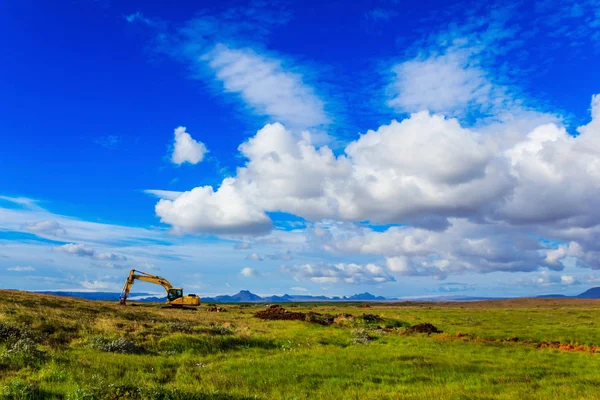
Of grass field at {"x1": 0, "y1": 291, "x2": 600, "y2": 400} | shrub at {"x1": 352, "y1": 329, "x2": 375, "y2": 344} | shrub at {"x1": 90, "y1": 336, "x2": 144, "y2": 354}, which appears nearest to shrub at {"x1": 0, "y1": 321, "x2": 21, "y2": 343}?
grass field at {"x1": 0, "y1": 291, "x2": 600, "y2": 400}

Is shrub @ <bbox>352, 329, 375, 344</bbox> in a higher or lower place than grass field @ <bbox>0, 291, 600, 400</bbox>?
lower

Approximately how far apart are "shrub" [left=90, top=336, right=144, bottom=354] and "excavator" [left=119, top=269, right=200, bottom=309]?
2137 inches

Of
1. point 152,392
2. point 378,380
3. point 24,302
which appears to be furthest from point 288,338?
point 24,302

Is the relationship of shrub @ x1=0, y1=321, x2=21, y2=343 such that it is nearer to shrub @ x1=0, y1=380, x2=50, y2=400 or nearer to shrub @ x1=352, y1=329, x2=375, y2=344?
shrub @ x1=0, y1=380, x2=50, y2=400

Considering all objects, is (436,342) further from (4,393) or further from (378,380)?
(4,393)

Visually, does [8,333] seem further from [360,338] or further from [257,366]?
[360,338]

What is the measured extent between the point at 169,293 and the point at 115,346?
5779cm

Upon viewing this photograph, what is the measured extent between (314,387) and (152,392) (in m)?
8.18

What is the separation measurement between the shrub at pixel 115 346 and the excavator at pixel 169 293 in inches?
2137

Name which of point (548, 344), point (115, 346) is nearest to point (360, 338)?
point (548, 344)

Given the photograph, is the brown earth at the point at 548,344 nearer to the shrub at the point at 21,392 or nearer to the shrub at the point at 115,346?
the shrub at the point at 115,346

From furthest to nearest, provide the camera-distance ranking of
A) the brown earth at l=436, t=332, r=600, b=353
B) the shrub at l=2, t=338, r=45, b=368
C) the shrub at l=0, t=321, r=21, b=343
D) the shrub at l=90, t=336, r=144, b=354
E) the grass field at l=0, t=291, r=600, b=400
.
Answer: the brown earth at l=436, t=332, r=600, b=353 < the shrub at l=90, t=336, r=144, b=354 < the shrub at l=0, t=321, r=21, b=343 < the shrub at l=2, t=338, r=45, b=368 < the grass field at l=0, t=291, r=600, b=400

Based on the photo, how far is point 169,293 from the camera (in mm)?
81500

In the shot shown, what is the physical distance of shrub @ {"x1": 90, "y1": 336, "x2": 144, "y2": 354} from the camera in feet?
85.1
